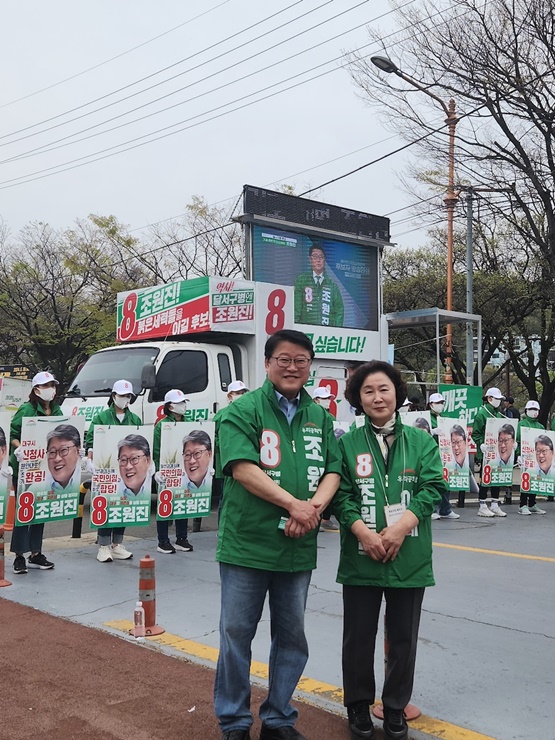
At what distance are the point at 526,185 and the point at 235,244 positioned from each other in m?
15.6

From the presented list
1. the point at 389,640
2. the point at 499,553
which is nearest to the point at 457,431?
the point at 499,553

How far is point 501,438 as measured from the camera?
471 inches

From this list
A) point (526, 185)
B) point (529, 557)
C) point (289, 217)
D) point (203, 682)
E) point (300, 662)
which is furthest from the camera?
point (526, 185)

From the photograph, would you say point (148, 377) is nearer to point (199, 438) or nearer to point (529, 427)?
point (199, 438)

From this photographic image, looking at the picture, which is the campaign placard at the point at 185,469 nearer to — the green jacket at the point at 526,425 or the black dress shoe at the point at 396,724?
the black dress shoe at the point at 396,724

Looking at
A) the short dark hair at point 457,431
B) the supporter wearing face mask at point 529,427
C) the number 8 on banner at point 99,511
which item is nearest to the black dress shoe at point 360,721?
the number 8 on banner at point 99,511

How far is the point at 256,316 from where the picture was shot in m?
11.5

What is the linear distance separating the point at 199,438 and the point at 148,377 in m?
2.04

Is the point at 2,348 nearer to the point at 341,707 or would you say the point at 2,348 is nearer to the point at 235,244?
the point at 235,244

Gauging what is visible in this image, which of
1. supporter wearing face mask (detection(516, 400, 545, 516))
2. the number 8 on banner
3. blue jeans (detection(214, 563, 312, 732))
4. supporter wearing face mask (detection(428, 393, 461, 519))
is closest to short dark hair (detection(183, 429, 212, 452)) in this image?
the number 8 on banner

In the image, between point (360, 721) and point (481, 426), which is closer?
point (360, 721)

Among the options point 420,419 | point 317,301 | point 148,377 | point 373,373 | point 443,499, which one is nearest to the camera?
point 373,373

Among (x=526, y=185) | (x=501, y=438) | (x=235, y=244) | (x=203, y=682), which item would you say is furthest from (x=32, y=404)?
(x=235, y=244)

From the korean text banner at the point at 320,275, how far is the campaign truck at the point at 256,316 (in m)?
0.02
